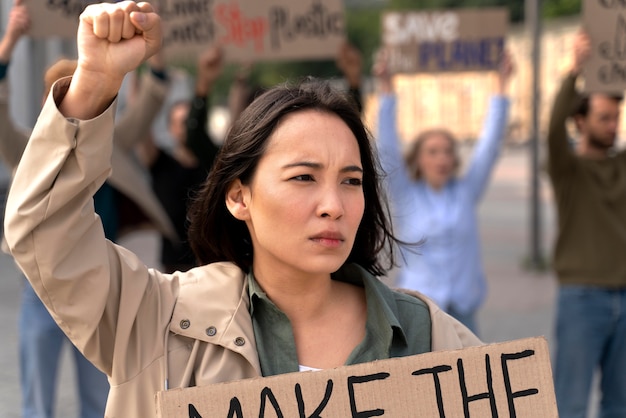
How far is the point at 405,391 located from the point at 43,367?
3.05 meters

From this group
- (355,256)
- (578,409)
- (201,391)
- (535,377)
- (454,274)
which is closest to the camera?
(201,391)

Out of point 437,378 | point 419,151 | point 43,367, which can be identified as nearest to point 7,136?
point 43,367

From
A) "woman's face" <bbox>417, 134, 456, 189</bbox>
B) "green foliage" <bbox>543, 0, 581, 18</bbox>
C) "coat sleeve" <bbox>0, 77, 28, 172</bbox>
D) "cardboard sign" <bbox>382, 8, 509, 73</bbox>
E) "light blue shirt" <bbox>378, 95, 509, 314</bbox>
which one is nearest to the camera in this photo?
"coat sleeve" <bbox>0, 77, 28, 172</bbox>

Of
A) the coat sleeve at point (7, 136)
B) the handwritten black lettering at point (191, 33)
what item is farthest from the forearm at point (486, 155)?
the coat sleeve at point (7, 136)

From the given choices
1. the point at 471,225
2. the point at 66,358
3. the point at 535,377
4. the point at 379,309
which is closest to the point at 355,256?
the point at 379,309

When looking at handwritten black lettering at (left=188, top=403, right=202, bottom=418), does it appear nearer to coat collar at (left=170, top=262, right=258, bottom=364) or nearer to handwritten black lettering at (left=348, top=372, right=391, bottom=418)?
coat collar at (left=170, top=262, right=258, bottom=364)

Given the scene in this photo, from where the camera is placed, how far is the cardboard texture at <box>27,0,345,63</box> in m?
6.21

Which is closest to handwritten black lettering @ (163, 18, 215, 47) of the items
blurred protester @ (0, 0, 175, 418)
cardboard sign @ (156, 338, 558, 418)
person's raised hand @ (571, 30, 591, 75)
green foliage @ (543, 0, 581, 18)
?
blurred protester @ (0, 0, 175, 418)

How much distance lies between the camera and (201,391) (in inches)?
74.9

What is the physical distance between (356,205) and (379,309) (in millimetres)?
242

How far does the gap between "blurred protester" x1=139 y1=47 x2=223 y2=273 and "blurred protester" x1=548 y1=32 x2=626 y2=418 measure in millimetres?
2046

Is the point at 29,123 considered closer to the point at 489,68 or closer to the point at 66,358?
the point at 66,358

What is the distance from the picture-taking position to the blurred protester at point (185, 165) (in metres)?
5.79

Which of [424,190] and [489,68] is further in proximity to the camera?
[489,68]
